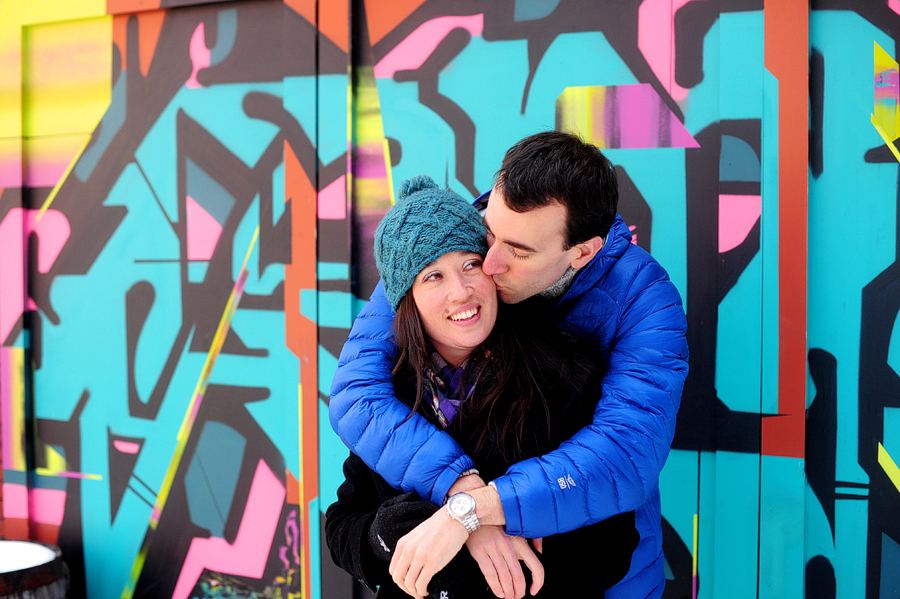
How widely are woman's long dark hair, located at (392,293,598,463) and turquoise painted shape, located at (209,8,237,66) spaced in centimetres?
184

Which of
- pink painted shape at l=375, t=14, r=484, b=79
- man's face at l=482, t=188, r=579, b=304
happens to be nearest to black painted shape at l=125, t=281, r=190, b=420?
pink painted shape at l=375, t=14, r=484, b=79

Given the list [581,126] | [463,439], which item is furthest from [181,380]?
[581,126]

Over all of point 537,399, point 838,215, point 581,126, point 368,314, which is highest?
point 581,126

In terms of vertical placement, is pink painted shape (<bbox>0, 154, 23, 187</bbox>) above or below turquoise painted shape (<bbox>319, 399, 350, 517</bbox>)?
above

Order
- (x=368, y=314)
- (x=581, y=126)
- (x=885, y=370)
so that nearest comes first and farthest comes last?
1. (x=368, y=314)
2. (x=885, y=370)
3. (x=581, y=126)

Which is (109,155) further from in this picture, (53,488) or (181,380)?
(53,488)

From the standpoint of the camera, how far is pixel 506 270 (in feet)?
4.92

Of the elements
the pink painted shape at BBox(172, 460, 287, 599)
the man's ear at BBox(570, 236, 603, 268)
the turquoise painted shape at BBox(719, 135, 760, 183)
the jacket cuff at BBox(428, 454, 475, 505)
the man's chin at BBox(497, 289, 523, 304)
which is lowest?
the pink painted shape at BBox(172, 460, 287, 599)

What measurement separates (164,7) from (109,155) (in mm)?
737

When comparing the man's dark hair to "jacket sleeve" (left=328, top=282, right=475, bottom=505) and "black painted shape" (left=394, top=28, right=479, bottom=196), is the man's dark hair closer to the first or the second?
"jacket sleeve" (left=328, top=282, right=475, bottom=505)

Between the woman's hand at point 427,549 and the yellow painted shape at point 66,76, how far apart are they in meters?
2.67

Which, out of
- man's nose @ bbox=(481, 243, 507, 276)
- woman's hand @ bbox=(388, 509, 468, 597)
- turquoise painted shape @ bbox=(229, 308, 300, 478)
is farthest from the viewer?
turquoise painted shape @ bbox=(229, 308, 300, 478)

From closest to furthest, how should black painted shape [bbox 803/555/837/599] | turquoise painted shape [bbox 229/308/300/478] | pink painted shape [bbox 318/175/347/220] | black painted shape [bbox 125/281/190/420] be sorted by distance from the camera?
black painted shape [bbox 803/555/837/599] < pink painted shape [bbox 318/175/347/220] < turquoise painted shape [bbox 229/308/300/478] < black painted shape [bbox 125/281/190/420]

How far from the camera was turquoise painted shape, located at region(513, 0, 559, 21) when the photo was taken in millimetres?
2246
